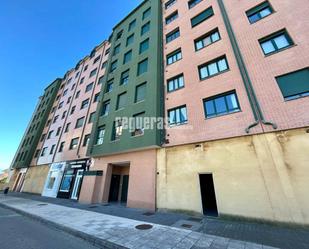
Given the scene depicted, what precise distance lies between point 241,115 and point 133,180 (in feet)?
27.9

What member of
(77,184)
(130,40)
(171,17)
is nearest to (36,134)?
(77,184)

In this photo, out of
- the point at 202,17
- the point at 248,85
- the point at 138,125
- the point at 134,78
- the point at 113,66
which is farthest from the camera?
the point at 113,66

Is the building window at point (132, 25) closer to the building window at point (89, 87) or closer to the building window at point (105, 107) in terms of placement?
the building window at point (89, 87)

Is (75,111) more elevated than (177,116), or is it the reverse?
(75,111)

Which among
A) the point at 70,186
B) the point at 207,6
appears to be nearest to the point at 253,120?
the point at 207,6

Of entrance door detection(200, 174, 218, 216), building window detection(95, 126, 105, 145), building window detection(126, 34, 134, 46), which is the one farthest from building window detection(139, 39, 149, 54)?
entrance door detection(200, 174, 218, 216)

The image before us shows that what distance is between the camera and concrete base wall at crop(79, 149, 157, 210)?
1012 cm

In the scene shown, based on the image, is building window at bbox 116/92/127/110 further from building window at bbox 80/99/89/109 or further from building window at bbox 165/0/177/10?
building window at bbox 165/0/177/10

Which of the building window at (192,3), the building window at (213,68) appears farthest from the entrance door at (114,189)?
the building window at (192,3)

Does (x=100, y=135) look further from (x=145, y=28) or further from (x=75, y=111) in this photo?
(x=145, y=28)

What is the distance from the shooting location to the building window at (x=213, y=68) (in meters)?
10.0

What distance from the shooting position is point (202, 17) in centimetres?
1263

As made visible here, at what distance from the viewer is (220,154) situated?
816cm

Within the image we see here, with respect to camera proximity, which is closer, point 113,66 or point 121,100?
point 121,100
